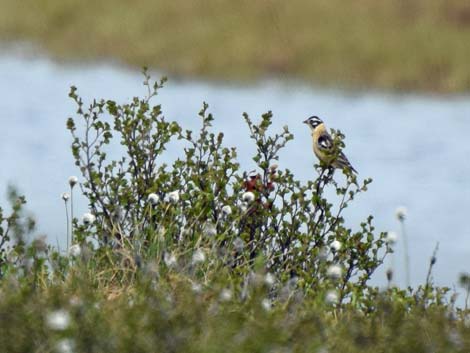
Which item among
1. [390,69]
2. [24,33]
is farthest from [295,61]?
[24,33]

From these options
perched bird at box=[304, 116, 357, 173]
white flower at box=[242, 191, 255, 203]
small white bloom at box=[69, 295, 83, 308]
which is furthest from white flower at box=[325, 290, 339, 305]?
perched bird at box=[304, 116, 357, 173]

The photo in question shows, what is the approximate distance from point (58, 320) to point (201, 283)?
1780 millimetres

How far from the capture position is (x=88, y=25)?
92.1 ft

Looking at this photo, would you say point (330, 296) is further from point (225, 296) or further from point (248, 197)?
point (248, 197)

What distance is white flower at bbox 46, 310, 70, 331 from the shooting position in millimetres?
5277

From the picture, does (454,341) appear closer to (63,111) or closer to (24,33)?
(63,111)

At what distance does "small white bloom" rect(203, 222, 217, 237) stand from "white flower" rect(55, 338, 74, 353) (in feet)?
6.89

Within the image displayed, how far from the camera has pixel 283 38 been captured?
25156 mm

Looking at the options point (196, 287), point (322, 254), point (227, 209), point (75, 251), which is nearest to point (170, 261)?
point (196, 287)

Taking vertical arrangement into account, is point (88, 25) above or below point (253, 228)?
above

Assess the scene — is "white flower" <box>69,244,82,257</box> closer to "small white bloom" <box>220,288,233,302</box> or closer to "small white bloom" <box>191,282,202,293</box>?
"small white bloom" <box>191,282,202,293</box>

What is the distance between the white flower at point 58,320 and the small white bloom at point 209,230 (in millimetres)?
1892

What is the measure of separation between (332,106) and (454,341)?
54.2 feet

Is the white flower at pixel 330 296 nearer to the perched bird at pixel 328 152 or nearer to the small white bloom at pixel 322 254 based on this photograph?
the small white bloom at pixel 322 254
